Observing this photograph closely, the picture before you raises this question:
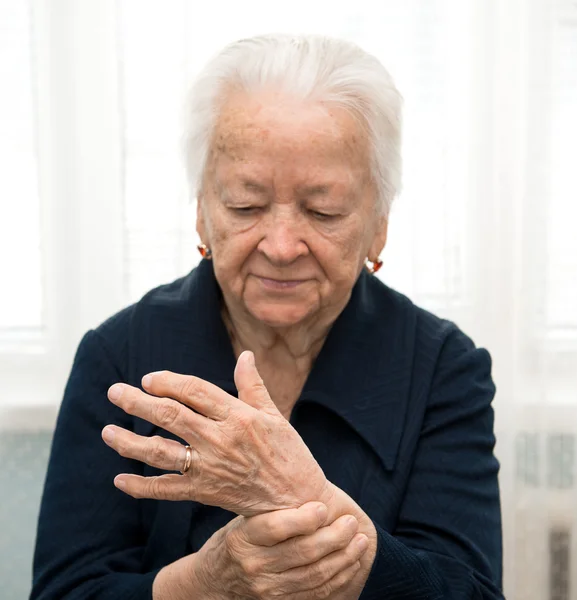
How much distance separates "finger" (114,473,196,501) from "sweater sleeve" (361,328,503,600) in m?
0.32

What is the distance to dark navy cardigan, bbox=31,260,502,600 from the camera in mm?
1320

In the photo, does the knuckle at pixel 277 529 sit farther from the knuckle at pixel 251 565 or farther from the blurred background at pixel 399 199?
the blurred background at pixel 399 199

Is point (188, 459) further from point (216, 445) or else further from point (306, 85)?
point (306, 85)

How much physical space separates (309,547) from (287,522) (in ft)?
0.21

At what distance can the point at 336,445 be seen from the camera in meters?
1.40

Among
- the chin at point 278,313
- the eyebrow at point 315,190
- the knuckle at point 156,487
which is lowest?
the knuckle at point 156,487

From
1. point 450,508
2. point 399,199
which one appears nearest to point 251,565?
point 450,508

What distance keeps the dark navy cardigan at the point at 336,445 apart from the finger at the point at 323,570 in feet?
0.44

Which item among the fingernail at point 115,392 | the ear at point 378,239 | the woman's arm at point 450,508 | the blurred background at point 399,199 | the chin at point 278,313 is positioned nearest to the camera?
the fingernail at point 115,392

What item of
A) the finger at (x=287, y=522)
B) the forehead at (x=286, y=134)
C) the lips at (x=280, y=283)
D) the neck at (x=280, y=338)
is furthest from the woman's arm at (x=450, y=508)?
the forehead at (x=286, y=134)

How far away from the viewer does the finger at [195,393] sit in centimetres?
103

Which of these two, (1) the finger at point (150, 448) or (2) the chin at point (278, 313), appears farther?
(2) the chin at point (278, 313)

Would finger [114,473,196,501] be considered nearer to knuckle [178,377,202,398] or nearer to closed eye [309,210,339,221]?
knuckle [178,377,202,398]

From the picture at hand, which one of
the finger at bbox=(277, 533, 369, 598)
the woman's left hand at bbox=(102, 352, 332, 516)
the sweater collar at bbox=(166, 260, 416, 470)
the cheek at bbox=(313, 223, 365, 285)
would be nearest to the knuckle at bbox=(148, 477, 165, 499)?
the woman's left hand at bbox=(102, 352, 332, 516)
